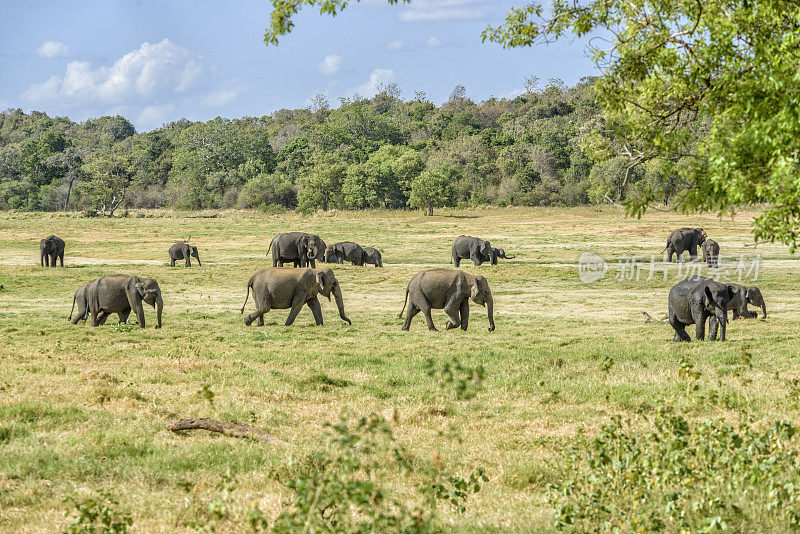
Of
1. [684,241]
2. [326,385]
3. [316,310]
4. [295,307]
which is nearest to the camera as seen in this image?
[326,385]

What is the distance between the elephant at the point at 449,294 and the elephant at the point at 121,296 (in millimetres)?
6140

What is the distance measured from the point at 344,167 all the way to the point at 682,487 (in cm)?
8465

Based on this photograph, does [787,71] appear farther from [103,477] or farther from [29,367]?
[29,367]

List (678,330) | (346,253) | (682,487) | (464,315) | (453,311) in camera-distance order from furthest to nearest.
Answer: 1. (346,253)
2. (464,315)
3. (453,311)
4. (678,330)
5. (682,487)

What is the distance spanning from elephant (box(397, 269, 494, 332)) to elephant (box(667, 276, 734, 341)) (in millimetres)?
4334

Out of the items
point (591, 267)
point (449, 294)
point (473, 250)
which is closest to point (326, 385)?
point (449, 294)

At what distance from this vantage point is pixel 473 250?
3784cm

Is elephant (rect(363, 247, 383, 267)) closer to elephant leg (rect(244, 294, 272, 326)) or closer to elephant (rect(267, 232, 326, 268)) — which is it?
elephant (rect(267, 232, 326, 268))

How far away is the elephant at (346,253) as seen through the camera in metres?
39.3

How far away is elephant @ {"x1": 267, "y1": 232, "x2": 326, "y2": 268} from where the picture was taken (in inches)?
1468

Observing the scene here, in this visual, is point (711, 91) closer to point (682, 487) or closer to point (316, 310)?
point (682, 487)

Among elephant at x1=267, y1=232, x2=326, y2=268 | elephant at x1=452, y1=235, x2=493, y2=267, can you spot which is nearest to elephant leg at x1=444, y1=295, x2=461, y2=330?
elephant at x1=452, y1=235, x2=493, y2=267

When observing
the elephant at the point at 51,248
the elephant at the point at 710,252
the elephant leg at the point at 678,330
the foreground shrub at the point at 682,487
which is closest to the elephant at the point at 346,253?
the elephant at the point at 51,248

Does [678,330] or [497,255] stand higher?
[497,255]
